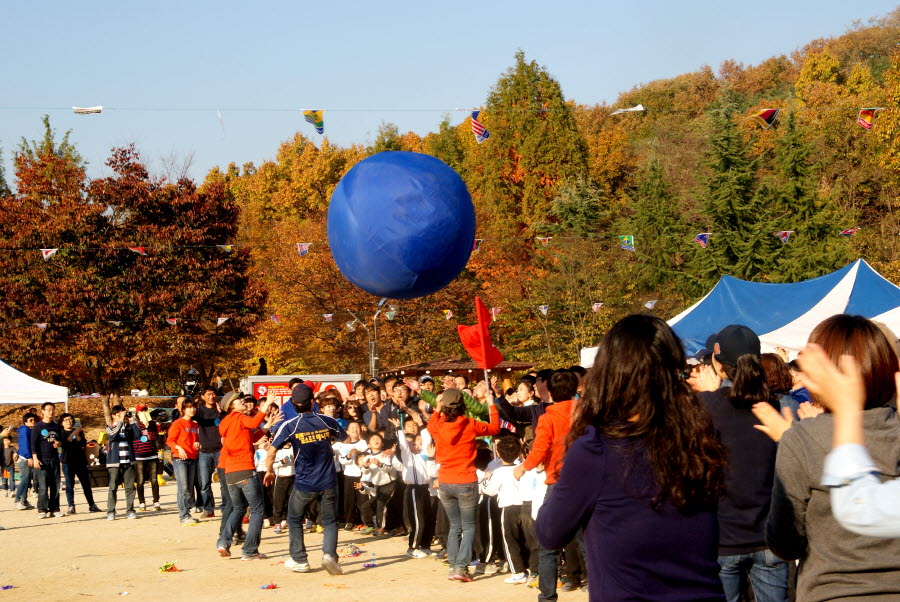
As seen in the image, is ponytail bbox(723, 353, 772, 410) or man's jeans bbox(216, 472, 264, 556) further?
man's jeans bbox(216, 472, 264, 556)

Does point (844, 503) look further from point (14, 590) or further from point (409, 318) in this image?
A: point (409, 318)

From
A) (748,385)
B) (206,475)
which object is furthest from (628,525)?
(206,475)

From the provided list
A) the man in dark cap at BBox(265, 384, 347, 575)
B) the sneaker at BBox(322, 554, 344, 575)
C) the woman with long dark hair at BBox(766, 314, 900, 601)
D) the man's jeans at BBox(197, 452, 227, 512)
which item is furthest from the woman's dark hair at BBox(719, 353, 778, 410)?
the man's jeans at BBox(197, 452, 227, 512)

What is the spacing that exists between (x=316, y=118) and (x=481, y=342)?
33.1 feet

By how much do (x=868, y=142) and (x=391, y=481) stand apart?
37.1 metres

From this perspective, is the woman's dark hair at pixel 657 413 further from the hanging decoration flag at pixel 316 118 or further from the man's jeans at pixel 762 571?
the hanging decoration flag at pixel 316 118

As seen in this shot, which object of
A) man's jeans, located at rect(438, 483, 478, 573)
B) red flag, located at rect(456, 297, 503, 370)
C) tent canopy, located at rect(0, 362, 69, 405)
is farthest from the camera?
tent canopy, located at rect(0, 362, 69, 405)

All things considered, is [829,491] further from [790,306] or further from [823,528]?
[790,306]

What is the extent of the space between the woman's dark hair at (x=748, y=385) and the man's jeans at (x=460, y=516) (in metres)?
4.82

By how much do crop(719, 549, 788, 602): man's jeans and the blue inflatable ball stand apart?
4666 millimetres

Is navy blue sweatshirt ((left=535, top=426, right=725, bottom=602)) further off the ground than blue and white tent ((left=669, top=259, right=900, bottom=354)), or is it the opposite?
blue and white tent ((left=669, top=259, right=900, bottom=354))

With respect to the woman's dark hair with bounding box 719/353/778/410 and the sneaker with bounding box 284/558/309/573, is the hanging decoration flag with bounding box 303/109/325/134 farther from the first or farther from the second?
the woman's dark hair with bounding box 719/353/778/410

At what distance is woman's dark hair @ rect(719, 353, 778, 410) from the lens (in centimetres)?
514

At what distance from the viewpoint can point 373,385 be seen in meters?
14.2
